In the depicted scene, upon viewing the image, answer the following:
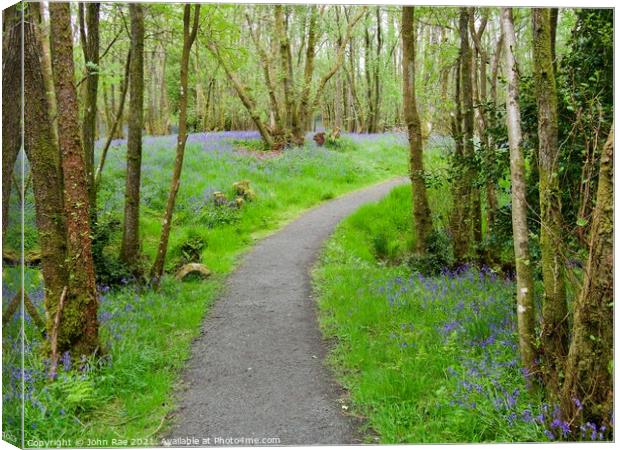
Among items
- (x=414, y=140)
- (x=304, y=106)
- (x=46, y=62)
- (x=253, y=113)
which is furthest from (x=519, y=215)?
(x=304, y=106)

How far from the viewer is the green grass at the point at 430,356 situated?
402 centimetres

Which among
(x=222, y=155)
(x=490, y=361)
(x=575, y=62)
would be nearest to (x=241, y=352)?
(x=490, y=361)

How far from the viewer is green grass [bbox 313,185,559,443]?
4.02 meters

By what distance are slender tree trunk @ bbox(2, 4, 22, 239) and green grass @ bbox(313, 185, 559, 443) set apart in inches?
139

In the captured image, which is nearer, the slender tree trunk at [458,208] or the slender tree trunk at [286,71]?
the slender tree trunk at [458,208]

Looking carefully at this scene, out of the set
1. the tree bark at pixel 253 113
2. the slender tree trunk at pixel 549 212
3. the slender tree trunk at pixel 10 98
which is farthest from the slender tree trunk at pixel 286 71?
the slender tree trunk at pixel 549 212

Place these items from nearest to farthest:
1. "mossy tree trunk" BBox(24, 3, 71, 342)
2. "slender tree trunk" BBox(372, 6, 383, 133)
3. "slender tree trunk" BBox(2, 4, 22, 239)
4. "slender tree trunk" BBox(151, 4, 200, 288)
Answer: "slender tree trunk" BBox(2, 4, 22, 239) → "mossy tree trunk" BBox(24, 3, 71, 342) → "slender tree trunk" BBox(151, 4, 200, 288) → "slender tree trunk" BBox(372, 6, 383, 133)

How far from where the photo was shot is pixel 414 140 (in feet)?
29.0

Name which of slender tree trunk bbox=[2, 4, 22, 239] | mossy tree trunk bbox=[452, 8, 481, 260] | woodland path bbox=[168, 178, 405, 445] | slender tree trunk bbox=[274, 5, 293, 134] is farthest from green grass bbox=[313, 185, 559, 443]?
slender tree trunk bbox=[274, 5, 293, 134]

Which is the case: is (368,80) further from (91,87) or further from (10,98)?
(10,98)

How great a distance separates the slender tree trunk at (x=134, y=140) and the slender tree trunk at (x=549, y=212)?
19.1ft

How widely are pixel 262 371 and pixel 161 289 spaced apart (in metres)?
3.46

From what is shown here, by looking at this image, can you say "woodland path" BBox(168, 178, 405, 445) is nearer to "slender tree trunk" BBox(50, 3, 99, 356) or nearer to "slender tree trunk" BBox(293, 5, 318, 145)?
"slender tree trunk" BBox(50, 3, 99, 356)

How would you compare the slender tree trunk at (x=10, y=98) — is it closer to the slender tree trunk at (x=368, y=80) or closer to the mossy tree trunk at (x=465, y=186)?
the mossy tree trunk at (x=465, y=186)
